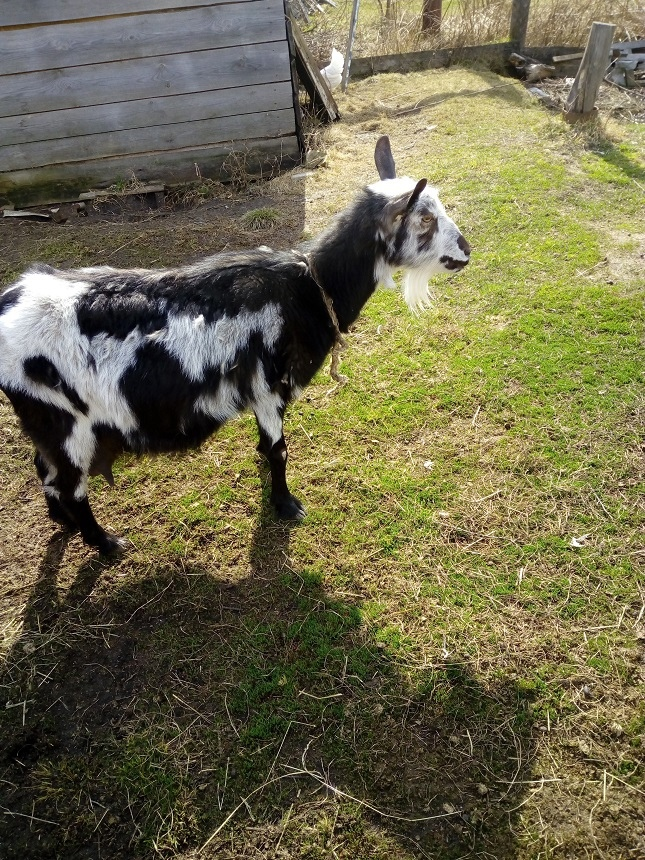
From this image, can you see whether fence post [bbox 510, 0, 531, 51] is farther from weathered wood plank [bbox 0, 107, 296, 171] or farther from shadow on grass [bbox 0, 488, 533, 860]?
shadow on grass [bbox 0, 488, 533, 860]

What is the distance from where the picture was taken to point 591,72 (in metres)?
6.54

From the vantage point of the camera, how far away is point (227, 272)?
2633mm

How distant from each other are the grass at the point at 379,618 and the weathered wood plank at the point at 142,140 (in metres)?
3.31

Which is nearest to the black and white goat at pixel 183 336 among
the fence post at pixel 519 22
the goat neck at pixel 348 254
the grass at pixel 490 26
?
the goat neck at pixel 348 254

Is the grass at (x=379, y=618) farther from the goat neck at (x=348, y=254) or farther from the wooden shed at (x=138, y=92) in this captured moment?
the wooden shed at (x=138, y=92)

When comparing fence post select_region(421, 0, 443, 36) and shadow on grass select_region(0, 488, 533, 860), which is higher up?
fence post select_region(421, 0, 443, 36)

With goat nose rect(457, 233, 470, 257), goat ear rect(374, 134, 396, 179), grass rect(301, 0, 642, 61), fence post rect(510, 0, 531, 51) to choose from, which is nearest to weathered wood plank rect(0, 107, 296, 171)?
goat ear rect(374, 134, 396, 179)

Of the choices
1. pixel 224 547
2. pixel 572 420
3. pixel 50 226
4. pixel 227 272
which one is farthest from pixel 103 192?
pixel 572 420

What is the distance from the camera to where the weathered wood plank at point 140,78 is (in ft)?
18.9

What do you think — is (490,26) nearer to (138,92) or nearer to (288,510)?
(138,92)

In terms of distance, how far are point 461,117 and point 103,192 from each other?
4.89m

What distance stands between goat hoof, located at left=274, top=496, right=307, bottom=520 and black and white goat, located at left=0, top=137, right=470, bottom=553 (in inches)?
8.1

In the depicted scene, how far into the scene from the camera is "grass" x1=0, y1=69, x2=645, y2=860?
2105 millimetres

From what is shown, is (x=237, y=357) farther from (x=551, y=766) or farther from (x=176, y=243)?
(x=176, y=243)
